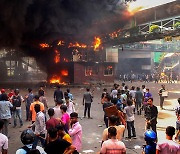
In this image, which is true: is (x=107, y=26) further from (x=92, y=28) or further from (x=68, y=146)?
(x=68, y=146)

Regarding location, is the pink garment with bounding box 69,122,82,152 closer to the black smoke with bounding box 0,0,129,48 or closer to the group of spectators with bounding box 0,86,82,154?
the group of spectators with bounding box 0,86,82,154

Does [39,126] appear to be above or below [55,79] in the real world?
below

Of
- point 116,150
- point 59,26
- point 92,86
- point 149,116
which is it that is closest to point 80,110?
point 149,116

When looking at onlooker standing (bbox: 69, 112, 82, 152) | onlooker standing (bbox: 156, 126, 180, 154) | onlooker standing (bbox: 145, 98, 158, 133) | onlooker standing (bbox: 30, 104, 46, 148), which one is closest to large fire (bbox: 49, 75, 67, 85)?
onlooker standing (bbox: 145, 98, 158, 133)

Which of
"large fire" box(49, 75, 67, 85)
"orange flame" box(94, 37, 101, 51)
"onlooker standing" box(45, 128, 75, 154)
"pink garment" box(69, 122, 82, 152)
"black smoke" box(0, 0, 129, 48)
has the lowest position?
"pink garment" box(69, 122, 82, 152)

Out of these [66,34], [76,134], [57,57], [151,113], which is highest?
[66,34]

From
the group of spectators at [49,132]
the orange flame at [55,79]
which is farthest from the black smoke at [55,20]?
the group of spectators at [49,132]

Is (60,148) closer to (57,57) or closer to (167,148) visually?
(167,148)

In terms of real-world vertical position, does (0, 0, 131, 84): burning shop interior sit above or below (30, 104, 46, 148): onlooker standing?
above

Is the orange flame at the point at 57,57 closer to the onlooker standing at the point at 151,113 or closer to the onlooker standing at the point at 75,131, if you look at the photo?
the onlooker standing at the point at 151,113

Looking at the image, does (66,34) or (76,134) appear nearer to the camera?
(76,134)

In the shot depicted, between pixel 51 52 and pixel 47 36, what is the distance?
2767mm

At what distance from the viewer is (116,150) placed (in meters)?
4.29

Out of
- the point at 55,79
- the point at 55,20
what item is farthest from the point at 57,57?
the point at 55,20
